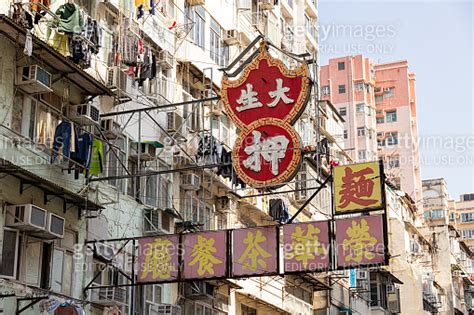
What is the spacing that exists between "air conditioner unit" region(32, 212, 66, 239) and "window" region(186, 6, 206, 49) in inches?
390

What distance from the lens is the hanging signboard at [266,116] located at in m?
16.5

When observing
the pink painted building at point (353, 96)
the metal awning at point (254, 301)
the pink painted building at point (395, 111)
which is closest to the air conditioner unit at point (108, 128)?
the metal awning at point (254, 301)

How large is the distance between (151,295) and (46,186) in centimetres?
530

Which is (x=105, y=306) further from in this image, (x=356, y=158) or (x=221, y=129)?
(x=356, y=158)

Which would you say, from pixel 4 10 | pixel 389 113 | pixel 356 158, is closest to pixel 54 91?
pixel 4 10

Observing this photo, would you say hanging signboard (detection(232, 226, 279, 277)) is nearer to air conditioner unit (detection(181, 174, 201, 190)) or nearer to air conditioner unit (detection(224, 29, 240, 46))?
air conditioner unit (detection(181, 174, 201, 190))

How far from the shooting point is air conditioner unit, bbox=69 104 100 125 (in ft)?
57.7

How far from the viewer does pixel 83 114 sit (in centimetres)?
1756

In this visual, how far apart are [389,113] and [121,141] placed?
59830mm

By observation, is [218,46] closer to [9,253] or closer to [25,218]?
[25,218]

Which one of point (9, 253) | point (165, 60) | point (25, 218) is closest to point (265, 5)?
point (165, 60)

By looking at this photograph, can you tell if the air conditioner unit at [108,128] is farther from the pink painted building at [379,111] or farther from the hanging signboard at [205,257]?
the pink painted building at [379,111]

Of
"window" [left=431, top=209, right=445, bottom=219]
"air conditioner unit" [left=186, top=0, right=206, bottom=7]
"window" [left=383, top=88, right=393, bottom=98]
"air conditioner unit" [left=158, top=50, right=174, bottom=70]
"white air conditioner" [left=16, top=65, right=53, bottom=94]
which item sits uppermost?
"window" [left=383, top=88, right=393, bottom=98]

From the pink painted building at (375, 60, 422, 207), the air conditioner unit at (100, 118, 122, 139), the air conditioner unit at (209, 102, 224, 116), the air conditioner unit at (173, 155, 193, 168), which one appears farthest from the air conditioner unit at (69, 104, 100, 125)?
the pink painted building at (375, 60, 422, 207)
